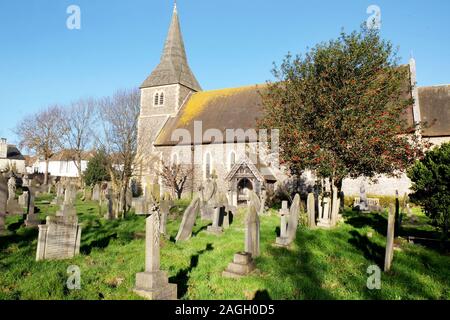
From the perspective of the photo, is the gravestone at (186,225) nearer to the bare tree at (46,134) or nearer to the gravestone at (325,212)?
the gravestone at (325,212)

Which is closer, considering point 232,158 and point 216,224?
point 216,224

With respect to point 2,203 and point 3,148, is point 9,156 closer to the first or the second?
point 3,148

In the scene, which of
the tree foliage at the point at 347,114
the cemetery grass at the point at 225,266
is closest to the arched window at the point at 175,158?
the tree foliage at the point at 347,114

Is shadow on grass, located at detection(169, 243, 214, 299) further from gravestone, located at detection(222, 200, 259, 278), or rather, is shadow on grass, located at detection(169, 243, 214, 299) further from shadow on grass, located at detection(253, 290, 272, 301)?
shadow on grass, located at detection(253, 290, 272, 301)

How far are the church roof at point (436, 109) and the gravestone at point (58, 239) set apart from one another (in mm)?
20536

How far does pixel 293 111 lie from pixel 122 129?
24.3m

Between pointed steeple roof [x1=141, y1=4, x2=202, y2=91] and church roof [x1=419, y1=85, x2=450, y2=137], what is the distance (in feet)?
65.8

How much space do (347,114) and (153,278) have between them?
9556mm

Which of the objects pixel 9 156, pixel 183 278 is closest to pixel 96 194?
pixel 183 278

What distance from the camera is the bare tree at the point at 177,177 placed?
25.6 meters

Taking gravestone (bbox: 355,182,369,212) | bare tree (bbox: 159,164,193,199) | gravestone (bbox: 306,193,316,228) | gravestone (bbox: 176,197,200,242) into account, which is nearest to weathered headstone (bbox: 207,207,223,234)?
gravestone (bbox: 176,197,200,242)

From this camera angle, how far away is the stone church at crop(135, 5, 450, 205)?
804 inches

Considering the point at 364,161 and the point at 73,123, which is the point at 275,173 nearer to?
the point at 364,161

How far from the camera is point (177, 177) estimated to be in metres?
26.1
